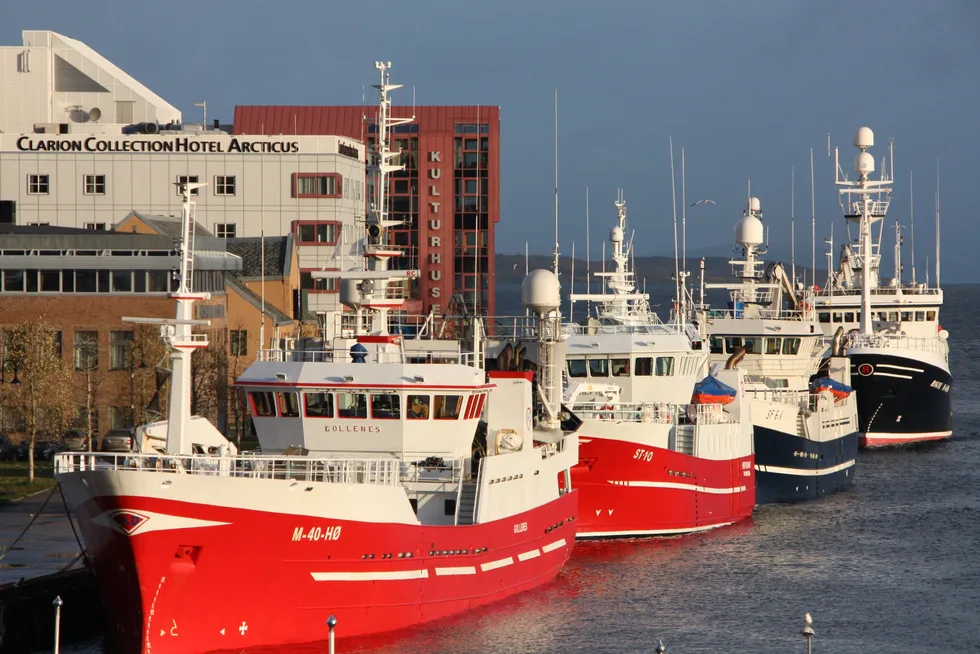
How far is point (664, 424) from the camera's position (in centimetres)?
5666

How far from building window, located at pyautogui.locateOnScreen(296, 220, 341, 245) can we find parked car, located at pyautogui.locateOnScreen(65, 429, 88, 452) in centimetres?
4563

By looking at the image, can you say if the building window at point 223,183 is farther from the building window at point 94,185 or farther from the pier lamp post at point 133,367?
the pier lamp post at point 133,367

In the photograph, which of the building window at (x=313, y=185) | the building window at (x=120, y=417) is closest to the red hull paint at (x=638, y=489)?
the building window at (x=120, y=417)

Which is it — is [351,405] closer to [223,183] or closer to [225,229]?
[225,229]

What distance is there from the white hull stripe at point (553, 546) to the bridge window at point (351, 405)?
8.57m

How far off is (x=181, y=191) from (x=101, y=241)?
1524 inches

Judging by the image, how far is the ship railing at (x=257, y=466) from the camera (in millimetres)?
33688

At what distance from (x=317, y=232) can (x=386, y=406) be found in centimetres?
7594

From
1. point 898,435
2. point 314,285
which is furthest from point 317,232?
point 898,435

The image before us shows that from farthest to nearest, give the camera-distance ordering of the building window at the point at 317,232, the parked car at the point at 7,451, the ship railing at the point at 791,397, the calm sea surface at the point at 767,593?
the building window at the point at 317,232, the ship railing at the point at 791,397, the parked car at the point at 7,451, the calm sea surface at the point at 767,593

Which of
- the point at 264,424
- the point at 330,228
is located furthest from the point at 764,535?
the point at 330,228

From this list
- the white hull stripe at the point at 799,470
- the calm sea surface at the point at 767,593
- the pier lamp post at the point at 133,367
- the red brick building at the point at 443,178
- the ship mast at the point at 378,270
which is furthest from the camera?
the red brick building at the point at 443,178

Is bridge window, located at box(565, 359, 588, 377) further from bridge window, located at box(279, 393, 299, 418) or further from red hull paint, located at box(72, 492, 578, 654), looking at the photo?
red hull paint, located at box(72, 492, 578, 654)

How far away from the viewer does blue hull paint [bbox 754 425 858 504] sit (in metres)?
67.1
